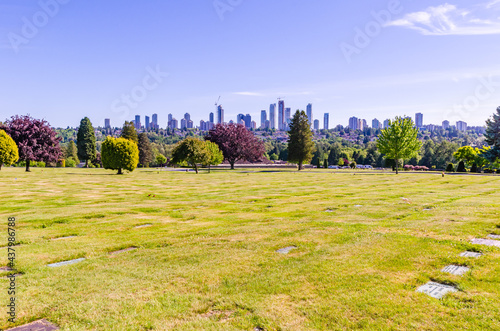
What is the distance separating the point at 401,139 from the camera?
199ft

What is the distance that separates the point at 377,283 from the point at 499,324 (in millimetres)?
2051

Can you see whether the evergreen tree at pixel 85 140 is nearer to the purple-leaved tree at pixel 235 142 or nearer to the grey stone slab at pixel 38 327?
the purple-leaved tree at pixel 235 142

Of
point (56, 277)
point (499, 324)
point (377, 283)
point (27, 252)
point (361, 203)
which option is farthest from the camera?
point (361, 203)

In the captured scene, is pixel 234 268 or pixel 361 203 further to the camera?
pixel 361 203

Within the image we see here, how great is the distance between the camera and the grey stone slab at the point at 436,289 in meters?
6.20

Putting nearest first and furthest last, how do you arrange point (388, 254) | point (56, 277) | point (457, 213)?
point (56, 277) < point (388, 254) < point (457, 213)

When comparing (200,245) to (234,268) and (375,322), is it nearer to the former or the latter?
(234,268)

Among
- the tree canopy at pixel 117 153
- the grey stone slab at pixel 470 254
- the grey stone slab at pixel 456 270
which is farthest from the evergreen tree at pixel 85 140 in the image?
the grey stone slab at pixel 456 270

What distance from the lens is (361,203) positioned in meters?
19.4

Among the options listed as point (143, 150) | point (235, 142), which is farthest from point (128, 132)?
point (235, 142)

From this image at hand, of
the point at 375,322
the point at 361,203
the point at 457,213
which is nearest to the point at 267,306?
the point at 375,322

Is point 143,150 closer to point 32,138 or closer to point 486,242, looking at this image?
point 32,138

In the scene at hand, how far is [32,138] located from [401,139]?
70214 millimetres

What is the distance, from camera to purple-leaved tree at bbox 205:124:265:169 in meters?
88.3
